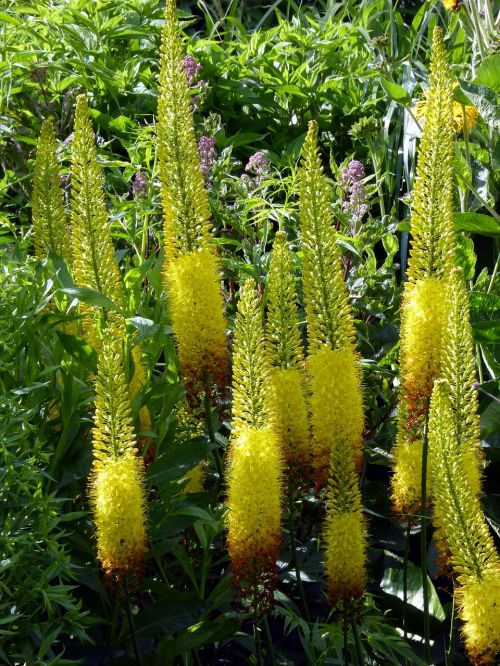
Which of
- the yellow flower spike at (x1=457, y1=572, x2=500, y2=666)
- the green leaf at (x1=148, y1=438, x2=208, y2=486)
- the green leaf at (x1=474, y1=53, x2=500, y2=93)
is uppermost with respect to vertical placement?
the green leaf at (x1=474, y1=53, x2=500, y2=93)

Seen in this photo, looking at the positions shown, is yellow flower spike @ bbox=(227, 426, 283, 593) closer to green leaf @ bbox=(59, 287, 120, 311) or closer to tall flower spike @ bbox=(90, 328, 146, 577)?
tall flower spike @ bbox=(90, 328, 146, 577)

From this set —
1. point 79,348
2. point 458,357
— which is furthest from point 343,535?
point 79,348

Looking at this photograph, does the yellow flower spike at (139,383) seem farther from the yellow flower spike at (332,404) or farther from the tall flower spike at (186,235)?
the yellow flower spike at (332,404)

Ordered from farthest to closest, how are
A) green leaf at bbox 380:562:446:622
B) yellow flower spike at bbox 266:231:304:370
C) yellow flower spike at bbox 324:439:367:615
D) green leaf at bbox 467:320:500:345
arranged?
green leaf at bbox 467:320:500:345
green leaf at bbox 380:562:446:622
yellow flower spike at bbox 266:231:304:370
yellow flower spike at bbox 324:439:367:615

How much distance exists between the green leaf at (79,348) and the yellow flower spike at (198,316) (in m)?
0.35

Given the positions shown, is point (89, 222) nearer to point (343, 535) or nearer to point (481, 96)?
point (343, 535)

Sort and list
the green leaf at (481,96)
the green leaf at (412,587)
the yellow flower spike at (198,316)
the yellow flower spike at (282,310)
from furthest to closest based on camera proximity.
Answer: the green leaf at (481,96) < the green leaf at (412,587) < the yellow flower spike at (198,316) < the yellow flower spike at (282,310)

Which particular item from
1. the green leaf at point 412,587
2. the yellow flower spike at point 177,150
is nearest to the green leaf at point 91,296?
the yellow flower spike at point 177,150

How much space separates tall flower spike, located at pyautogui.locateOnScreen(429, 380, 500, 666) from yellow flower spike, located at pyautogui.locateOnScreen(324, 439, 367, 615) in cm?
18

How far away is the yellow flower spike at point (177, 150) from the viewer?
91.1 inches

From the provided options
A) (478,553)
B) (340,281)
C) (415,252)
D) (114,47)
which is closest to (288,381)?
(340,281)

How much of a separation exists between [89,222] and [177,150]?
0.92ft

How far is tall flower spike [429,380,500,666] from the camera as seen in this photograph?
1986 millimetres

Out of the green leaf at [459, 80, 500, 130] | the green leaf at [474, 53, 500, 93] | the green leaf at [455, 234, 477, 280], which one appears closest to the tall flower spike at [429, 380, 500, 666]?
the green leaf at [455, 234, 477, 280]
